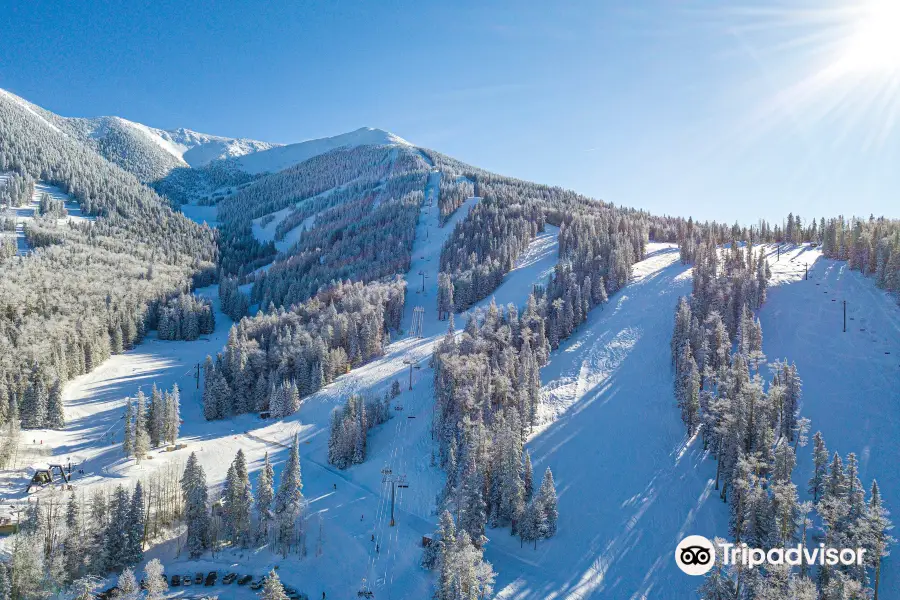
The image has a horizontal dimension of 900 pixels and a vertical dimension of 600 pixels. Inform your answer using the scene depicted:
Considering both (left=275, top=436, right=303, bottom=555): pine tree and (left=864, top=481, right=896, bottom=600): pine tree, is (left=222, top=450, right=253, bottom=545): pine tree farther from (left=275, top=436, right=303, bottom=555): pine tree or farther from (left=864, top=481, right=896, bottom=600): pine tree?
(left=864, top=481, right=896, bottom=600): pine tree

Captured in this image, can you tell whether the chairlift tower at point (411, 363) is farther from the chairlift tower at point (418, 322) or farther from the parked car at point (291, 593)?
the parked car at point (291, 593)

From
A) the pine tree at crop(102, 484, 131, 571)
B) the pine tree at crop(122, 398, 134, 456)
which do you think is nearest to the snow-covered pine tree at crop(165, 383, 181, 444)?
the pine tree at crop(122, 398, 134, 456)

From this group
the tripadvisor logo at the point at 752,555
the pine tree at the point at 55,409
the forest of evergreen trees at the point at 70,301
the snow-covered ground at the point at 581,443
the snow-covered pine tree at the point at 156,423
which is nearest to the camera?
the tripadvisor logo at the point at 752,555

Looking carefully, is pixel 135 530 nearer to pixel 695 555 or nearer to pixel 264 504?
pixel 264 504

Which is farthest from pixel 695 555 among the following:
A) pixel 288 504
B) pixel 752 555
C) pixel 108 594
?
pixel 108 594

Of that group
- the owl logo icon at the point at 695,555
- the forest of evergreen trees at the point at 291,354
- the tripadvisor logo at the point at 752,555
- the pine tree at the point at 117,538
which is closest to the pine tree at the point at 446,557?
the tripadvisor logo at the point at 752,555

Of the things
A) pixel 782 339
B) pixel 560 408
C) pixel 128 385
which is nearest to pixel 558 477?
pixel 560 408
